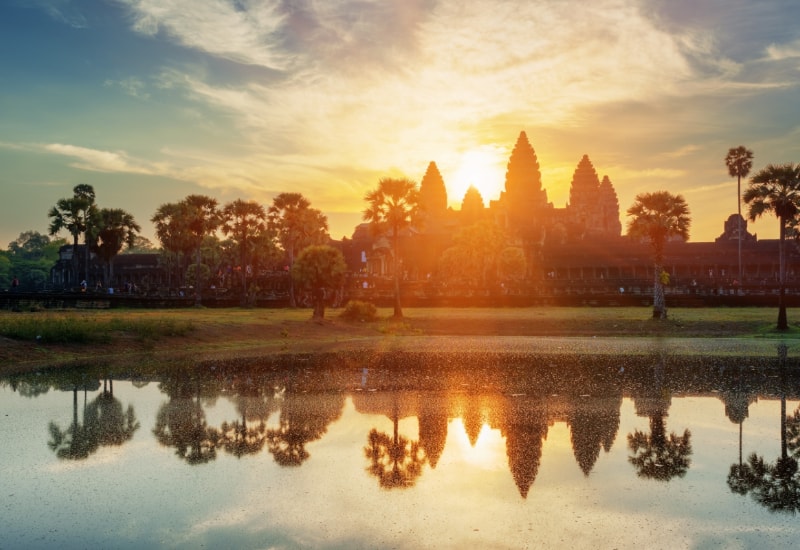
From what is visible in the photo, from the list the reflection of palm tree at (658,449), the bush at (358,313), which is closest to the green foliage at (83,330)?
the bush at (358,313)

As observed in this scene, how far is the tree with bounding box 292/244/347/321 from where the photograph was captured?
155 ft

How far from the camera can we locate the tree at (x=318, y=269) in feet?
155

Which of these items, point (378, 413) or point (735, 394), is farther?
point (735, 394)

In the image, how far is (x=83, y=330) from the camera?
28.5 m

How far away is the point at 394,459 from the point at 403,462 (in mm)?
263

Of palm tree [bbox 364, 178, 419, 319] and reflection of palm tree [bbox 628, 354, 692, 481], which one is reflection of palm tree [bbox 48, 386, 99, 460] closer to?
reflection of palm tree [bbox 628, 354, 692, 481]

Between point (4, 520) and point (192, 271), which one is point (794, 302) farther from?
point (192, 271)

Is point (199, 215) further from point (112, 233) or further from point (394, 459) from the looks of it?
point (394, 459)

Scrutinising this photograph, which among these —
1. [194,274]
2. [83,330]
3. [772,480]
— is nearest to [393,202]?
[83,330]

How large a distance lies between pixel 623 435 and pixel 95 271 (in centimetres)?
12180

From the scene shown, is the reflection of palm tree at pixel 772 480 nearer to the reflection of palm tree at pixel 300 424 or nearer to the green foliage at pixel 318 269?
the reflection of palm tree at pixel 300 424

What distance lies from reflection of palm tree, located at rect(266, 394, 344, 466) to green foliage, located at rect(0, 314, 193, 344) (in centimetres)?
1378

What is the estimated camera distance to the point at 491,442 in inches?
496

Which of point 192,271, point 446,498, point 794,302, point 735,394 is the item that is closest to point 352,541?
point 446,498
